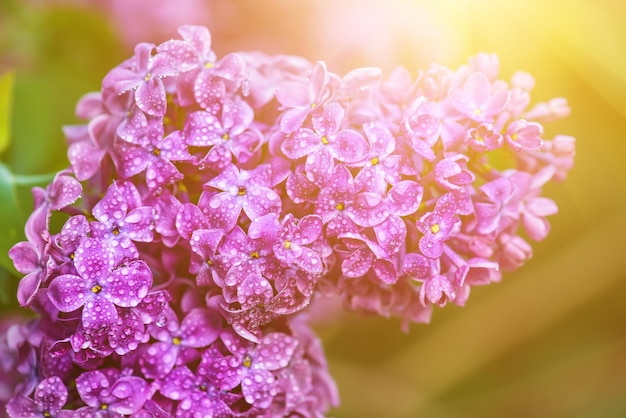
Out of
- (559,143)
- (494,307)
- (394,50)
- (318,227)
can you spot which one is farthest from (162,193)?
(494,307)

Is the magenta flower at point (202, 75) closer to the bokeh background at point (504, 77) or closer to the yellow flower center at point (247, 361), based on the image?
the yellow flower center at point (247, 361)

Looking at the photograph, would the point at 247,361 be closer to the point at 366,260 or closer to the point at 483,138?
the point at 366,260

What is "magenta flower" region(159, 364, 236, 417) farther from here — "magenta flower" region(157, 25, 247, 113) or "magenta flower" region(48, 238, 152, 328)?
"magenta flower" region(157, 25, 247, 113)

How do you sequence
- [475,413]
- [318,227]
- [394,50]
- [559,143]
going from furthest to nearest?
[475,413]
[394,50]
[559,143]
[318,227]

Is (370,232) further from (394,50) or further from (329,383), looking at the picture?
(394,50)

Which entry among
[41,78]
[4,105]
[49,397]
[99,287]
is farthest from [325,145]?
[41,78]

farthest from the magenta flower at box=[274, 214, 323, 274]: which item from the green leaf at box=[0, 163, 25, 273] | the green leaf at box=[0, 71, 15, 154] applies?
the green leaf at box=[0, 71, 15, 154]

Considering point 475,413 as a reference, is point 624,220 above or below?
above
